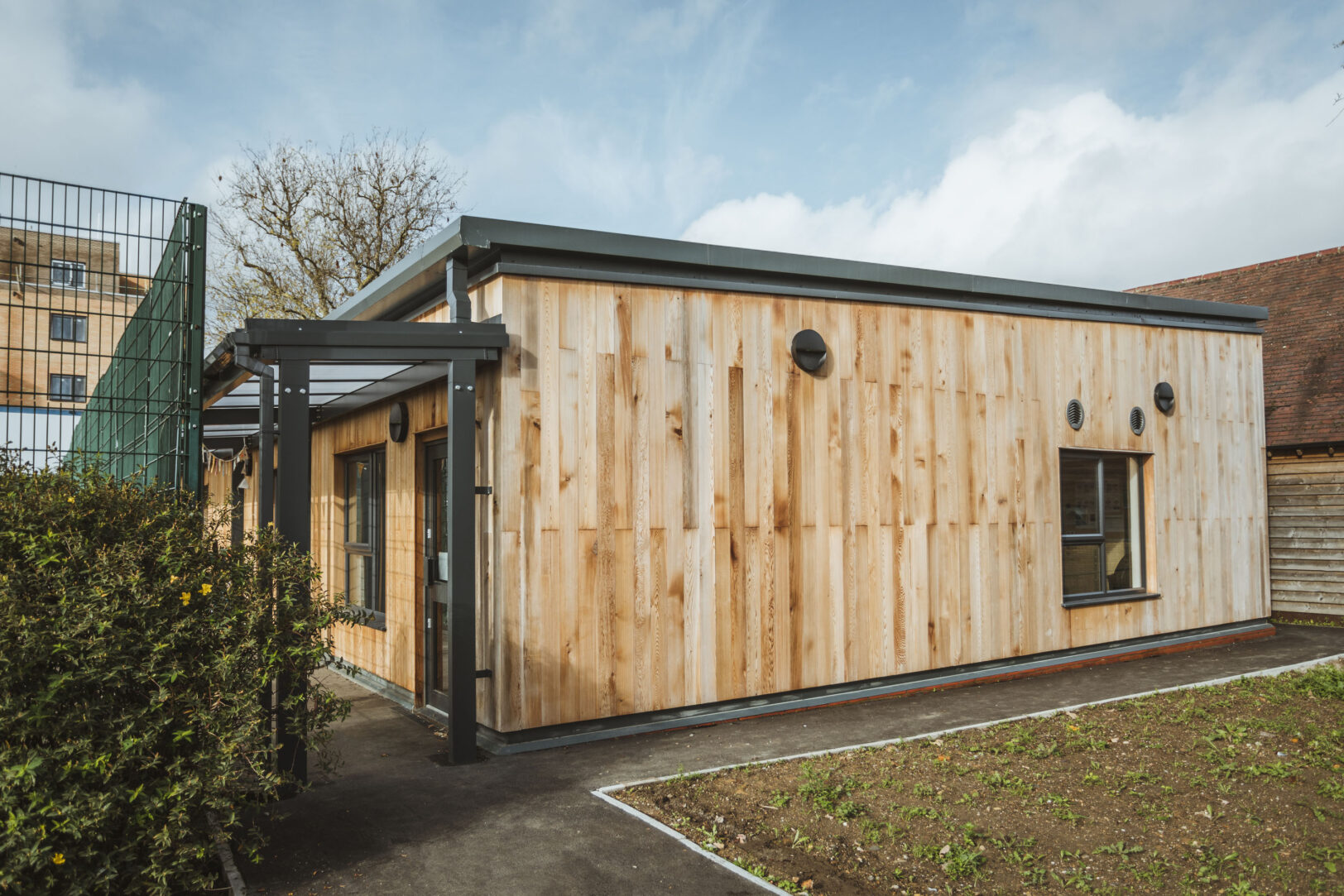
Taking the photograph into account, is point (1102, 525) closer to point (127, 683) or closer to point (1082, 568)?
point (1082, 568)

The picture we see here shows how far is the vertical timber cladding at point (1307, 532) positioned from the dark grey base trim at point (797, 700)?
4205mm

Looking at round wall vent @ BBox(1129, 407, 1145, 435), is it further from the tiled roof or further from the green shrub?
the green shrub

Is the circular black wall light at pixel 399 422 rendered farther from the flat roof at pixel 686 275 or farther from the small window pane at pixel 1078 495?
the small window pane at pixel 1078 495

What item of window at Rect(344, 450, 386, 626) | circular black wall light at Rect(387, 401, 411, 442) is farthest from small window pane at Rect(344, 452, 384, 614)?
circular black wall light at Rect(387, 401, 411, 442)

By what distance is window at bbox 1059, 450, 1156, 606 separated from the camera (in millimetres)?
9508

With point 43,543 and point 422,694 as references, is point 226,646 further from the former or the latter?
point 422,694

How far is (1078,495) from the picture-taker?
963 centimetres

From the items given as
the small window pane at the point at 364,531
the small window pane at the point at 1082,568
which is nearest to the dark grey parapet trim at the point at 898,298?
the small window pane at the point at 1082,568

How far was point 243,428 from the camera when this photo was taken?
11.2 m

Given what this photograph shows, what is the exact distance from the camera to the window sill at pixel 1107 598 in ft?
30.6

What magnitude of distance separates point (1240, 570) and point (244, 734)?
1131 cm

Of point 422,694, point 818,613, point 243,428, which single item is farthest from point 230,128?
point 818,613

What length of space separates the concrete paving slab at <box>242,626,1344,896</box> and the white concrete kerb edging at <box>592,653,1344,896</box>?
0.22 feet

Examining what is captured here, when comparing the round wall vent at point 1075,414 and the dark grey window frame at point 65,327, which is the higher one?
the dark grey window frame at point 65,327
